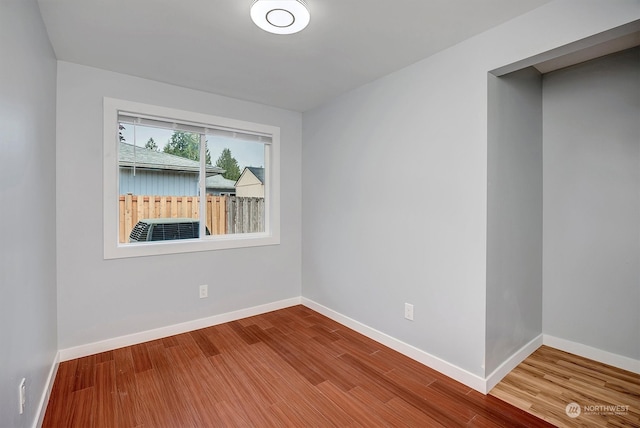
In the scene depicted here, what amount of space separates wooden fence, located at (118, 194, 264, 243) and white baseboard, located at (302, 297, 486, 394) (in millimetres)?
1330

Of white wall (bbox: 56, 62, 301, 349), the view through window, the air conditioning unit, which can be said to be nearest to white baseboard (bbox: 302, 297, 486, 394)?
white wall (bbox: 56, 62, 301, 349)

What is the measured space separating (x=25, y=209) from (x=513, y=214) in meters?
3.01

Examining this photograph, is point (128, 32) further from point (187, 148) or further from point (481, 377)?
point (481, 377)

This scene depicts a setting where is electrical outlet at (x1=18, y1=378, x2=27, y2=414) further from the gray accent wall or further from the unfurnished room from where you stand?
the gray accent wall

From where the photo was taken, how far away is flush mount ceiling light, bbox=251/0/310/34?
166 centimetres

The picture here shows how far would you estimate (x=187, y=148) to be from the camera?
309cm

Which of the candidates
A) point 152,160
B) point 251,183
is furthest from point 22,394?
point 251,183

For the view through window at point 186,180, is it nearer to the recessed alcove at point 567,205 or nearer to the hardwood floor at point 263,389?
the hardwood floor at point 263,389

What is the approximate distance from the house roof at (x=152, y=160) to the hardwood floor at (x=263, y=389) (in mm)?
1626

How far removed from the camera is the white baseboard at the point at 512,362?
208 cm

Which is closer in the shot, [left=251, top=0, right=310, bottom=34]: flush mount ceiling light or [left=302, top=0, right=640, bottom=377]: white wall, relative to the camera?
[left=251, top=0, right=310, bottom=34]: flush mount ceiling light

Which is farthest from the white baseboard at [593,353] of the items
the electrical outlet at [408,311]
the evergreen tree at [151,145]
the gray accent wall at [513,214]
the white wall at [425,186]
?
the evergreen tree at [151,145]

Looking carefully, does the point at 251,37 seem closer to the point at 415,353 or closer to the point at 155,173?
the point at 155,173

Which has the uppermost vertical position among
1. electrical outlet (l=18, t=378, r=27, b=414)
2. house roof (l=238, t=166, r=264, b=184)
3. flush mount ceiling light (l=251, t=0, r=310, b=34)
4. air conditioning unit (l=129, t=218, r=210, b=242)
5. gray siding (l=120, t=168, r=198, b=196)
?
flush mount ceiling light (l=251, t=0, r=310, b=34)
